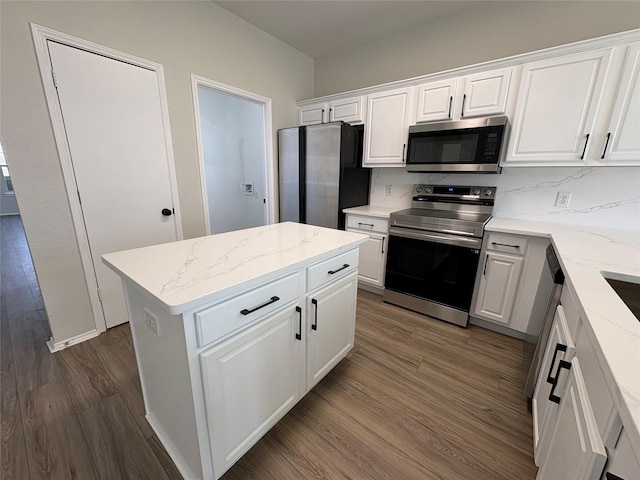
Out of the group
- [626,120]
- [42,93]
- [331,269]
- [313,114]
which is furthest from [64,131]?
[626,120]

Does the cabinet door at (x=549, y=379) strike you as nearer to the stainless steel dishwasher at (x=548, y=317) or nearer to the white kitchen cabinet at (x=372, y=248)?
the stainless steel dishwasher at (x=548, y=317)

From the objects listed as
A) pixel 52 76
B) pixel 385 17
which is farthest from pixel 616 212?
pixel 52 76

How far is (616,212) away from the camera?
79.5 inches

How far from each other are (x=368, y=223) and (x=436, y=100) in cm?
126

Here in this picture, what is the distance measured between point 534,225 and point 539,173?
0.50 meters

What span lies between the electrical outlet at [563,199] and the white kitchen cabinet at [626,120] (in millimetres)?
406

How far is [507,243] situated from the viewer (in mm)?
2029

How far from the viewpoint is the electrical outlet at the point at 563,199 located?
85.5 inches

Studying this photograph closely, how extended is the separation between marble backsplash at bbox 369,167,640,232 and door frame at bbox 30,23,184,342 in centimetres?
264

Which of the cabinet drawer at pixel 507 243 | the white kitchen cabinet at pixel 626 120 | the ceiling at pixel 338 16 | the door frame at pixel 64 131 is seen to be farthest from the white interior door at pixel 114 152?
the white kitchen cabinet at pixel 626 120

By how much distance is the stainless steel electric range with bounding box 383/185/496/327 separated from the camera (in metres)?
2.17

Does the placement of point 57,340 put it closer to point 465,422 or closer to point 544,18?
point 465,422

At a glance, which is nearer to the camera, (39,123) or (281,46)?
(39,123)

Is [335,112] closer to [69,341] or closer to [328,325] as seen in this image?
[328,325]
